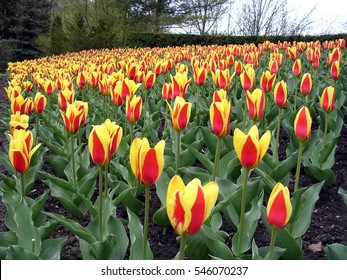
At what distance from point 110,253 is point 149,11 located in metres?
35.2

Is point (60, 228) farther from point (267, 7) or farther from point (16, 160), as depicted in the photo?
point (267, 7)

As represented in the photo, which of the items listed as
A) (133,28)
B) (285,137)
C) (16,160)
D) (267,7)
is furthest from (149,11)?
(16,160)

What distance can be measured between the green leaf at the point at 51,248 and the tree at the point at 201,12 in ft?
113

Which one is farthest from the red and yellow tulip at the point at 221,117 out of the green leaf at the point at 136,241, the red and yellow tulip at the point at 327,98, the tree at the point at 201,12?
the tree at the point at 201,12

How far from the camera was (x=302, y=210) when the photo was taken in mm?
2539

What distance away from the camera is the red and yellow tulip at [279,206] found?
1.55 metres

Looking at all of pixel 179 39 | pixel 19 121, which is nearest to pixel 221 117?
pixel 19 121

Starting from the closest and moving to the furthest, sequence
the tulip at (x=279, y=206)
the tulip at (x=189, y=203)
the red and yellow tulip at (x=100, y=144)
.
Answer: the tulip at (x=189, y=203) → the tulip at (x=279, y=206) → the red and yellow tulip at (x=100, y=144)

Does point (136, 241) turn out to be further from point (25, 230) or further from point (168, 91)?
point (168, 91)

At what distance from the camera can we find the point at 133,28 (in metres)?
33.7

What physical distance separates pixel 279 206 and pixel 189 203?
0.37 metres

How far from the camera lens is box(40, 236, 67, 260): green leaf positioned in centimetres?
234

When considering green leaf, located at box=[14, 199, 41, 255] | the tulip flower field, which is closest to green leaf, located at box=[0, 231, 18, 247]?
the tulip flower field

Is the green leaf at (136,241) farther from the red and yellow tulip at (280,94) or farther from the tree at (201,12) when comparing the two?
the tree at (201,12)
